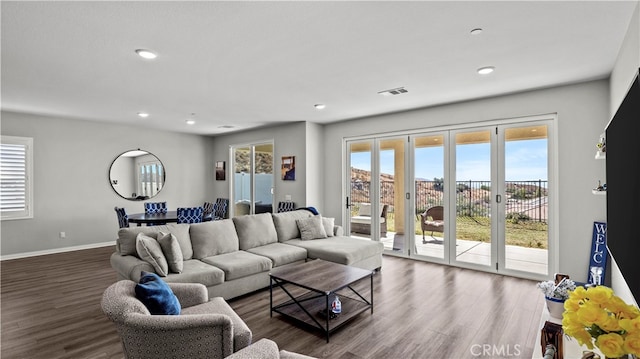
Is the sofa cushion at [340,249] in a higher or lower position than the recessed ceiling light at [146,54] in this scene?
lower

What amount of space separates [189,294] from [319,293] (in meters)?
1.14

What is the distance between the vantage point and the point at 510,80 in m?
3.77

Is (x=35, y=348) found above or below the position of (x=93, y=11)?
below

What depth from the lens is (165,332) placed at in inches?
65.8

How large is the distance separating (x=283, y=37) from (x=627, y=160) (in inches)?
93.1

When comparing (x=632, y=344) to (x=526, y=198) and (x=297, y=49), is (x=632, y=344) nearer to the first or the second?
(x=297, y=49)

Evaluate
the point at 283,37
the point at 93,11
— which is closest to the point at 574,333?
the point at 283,37

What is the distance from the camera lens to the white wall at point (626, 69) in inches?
88.7

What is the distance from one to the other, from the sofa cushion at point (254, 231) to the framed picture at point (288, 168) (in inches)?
76.1

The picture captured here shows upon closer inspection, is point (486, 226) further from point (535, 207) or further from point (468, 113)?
point (468, 113)

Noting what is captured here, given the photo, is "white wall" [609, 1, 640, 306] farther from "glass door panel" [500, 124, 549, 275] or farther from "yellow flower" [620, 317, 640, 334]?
"yellow flower" [620, 317, 640, 334]

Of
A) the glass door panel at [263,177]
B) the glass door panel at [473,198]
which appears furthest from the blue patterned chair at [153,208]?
the glass door panel at [473,198]

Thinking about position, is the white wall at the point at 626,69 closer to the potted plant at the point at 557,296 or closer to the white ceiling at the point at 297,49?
the white ceiling at the point at 297,49

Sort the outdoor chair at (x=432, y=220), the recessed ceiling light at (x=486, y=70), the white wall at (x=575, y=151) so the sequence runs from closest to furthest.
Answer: the recessed ceiling light at (x=486, y=70), the white wall at (x=575, y=151), the outdoor chair at (x=432, y=220)
